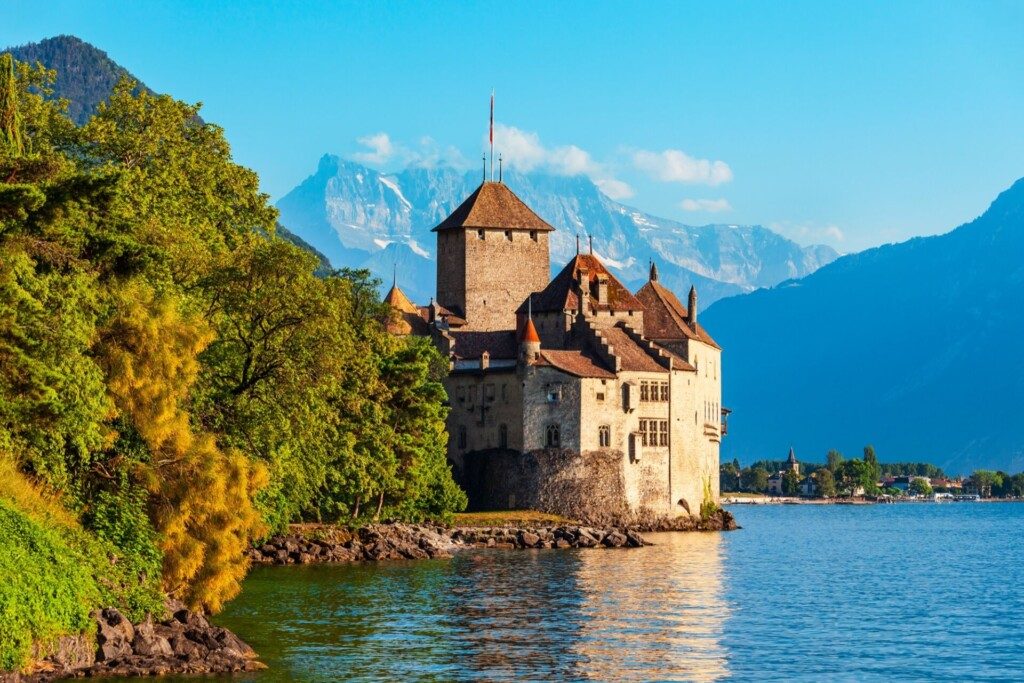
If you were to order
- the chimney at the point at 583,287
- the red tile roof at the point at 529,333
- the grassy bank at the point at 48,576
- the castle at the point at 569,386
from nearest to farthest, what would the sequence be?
the grassy bank at the point at 48,576 → the red tile roof at the point at 529,333 → the castle at the point at 569,386 → the chimney at the point at 583,287

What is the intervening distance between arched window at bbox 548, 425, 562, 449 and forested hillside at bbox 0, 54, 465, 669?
44151 mm

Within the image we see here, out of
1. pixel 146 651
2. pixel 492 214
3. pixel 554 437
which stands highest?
pixel 492 214

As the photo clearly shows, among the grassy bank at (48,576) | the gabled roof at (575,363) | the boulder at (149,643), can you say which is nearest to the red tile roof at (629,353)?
the gabled roof at (575,363)

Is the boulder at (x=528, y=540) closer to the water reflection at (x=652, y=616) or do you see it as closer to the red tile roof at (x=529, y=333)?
→ the water reflection at (x=652, y=616)

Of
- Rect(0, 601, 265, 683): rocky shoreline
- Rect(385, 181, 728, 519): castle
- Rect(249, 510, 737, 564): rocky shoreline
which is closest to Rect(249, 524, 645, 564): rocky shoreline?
Rect(249, 510, 737, 564): rocky shoreline

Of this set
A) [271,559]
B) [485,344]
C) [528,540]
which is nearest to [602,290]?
[485,344]

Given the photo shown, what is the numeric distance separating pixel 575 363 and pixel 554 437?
5.09 meters

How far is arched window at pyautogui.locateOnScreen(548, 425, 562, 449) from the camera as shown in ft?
346

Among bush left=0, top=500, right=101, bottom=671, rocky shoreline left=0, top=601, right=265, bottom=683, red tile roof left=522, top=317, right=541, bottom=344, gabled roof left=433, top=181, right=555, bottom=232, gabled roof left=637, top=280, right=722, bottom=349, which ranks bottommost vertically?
rocky shoreline left=0, top=601, right=265, bottom=683

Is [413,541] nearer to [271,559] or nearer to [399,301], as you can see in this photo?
[271,559]

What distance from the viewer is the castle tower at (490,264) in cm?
12419

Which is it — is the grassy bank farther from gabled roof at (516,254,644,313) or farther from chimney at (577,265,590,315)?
gabled roof at (516,254,644,313)

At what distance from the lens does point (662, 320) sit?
11881 centimetres

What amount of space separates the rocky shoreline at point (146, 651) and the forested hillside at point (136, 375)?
546 mm
